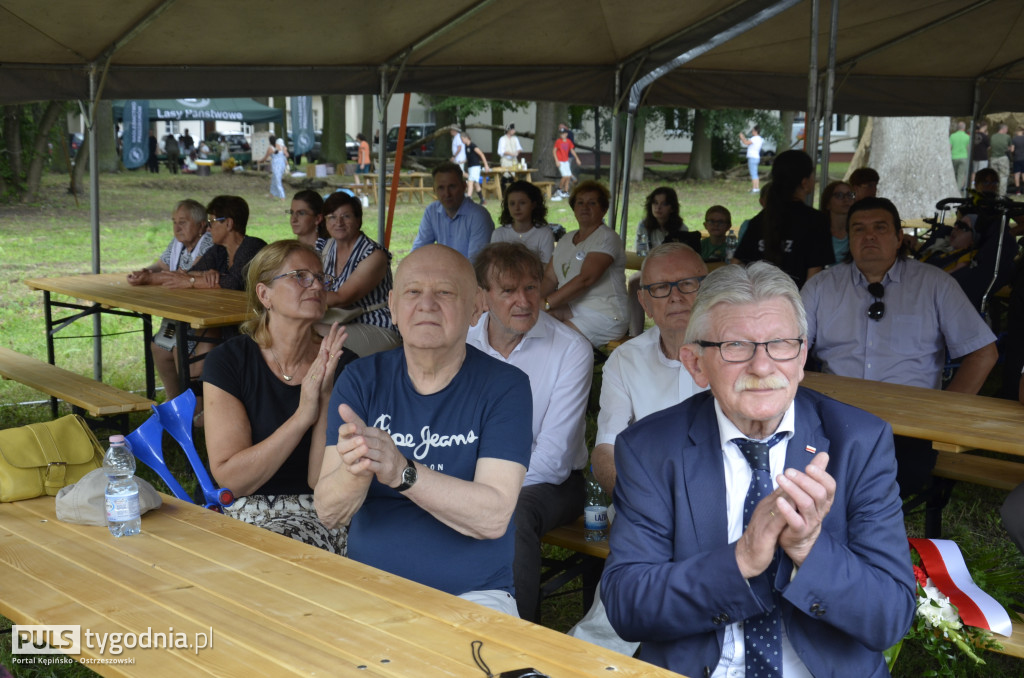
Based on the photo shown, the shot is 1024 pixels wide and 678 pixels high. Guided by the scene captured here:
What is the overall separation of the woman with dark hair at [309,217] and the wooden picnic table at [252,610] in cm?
455

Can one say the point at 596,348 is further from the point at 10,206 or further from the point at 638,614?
the point at 10,206

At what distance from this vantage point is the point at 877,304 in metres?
3.93

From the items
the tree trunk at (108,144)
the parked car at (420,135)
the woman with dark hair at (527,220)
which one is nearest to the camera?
the woman with dark hair at (527,220)

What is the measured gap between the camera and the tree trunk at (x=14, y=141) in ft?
57.2

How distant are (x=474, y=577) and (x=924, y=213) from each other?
57.1 feet

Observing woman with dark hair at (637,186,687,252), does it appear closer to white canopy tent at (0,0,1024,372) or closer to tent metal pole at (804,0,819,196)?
white canopy tent at (0,0,1024,372)

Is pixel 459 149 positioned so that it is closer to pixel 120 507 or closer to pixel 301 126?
pixel 301 126

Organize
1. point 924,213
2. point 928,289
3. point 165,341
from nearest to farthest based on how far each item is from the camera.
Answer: point 928,289, point 165,341, point 924,213

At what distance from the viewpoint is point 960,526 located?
439 cm

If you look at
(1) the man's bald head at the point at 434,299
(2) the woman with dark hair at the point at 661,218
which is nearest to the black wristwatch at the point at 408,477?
(1) the man's bald head at the point at 434,299

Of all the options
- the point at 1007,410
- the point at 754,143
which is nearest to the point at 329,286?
the point at 1007,410

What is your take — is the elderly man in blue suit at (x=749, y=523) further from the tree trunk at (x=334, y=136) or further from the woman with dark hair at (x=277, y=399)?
the tree trunk at (x=334, y=136)

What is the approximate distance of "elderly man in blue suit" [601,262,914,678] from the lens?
1.73 m

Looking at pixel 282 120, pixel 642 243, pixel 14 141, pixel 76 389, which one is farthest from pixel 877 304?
pixel 282 120
